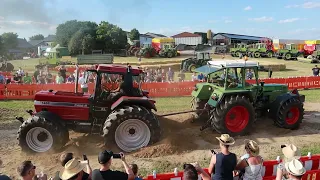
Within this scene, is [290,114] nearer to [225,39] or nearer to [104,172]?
[104,172]

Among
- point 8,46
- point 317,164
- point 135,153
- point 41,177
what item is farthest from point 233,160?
point 8,46

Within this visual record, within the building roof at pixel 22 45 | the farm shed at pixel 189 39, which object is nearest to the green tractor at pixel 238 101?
the farm shed at pixel 189 39

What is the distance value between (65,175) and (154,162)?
3.47 m

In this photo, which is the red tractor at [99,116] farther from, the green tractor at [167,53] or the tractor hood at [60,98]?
the green tractor at [167,53]

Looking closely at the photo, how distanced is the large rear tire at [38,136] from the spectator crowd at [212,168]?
9.42ft

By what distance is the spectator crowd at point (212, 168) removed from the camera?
3359mm

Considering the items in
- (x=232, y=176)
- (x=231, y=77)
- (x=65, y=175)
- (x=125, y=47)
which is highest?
(x=125, y=47)

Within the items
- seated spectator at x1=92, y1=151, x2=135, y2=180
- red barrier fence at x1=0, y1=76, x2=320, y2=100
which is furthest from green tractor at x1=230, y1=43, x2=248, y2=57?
seated spectator at x1=92, y1=151, x2=135, y2=180

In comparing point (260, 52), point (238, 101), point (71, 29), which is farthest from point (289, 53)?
point (71, 29)

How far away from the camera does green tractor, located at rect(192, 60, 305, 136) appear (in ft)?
26.9

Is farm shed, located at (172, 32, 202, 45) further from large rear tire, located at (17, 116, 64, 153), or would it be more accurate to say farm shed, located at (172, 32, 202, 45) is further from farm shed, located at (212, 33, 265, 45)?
large rear tire, located at (17, 116, 64, 153)

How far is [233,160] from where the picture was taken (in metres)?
4.10

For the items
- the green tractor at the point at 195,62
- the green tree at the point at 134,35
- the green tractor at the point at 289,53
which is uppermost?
the green tree at the point at 134,35

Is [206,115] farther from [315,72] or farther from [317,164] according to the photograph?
[315,72]
